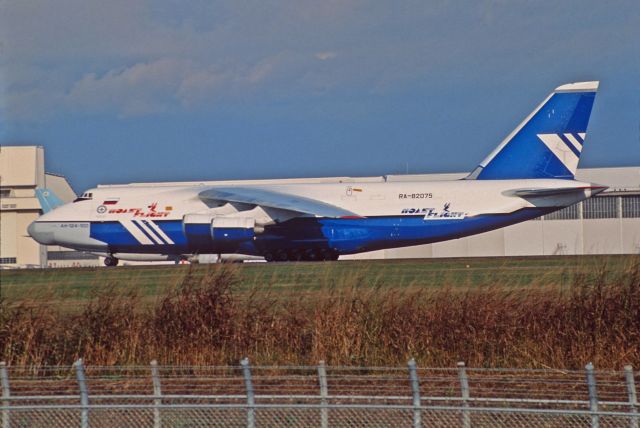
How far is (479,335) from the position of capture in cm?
1639

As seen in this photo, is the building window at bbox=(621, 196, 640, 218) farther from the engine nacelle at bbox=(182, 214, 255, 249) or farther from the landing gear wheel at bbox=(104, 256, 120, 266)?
the landing gear wheel at bbox=(104, 256, 120, 266)

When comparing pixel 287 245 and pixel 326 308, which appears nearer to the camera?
pixel 326 308

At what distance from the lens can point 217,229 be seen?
41.2 meters

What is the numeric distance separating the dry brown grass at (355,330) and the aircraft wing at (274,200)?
73.2 feet

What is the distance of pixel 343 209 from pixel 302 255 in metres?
3.26

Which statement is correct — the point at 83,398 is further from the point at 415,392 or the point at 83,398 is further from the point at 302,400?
the point at 415,392

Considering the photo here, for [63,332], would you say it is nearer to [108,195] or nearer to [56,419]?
[56,419]

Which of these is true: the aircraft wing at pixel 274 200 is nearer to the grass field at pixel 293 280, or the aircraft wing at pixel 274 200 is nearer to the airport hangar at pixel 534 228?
the grass field at pixel 293 280

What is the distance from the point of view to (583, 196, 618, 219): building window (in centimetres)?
5984

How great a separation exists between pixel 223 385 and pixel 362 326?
165 inches

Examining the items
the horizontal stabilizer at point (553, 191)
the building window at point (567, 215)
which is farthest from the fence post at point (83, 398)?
the building window at point (567, 215)

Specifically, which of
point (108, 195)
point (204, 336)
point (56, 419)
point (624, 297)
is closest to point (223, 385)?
point (56, 419)

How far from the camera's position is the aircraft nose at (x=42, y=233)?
45453mm

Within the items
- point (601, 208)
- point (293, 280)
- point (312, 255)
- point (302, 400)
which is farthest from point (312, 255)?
point (302, 400)
